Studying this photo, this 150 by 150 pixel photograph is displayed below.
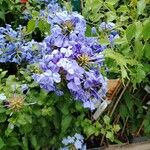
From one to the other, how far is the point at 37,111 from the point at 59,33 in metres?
0.30

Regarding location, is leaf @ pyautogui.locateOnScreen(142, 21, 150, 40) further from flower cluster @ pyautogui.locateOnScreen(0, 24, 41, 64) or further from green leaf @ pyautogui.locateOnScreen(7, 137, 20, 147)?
green leaf @ pyautogui.locateOnScreen(7, 137, 20, 147)

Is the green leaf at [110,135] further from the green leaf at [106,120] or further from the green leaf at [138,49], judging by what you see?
the green leaf at [138,49]

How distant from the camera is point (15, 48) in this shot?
2.02m

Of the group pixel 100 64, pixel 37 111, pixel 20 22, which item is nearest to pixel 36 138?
pixel 37 111

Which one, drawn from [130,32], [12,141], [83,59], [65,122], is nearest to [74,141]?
[65,122]

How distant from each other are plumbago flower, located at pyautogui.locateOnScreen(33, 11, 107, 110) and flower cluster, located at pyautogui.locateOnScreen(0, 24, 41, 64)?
275 mm

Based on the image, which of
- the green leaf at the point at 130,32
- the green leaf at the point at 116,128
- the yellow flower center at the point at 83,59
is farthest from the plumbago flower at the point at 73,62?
the green leaf at the point at 116,128

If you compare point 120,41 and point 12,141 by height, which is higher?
point 120,41

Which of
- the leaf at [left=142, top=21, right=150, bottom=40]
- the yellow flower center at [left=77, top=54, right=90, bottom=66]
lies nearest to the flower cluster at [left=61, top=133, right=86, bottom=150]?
the yellow flower center at [left=77, top=54, right=90, bottom=66]

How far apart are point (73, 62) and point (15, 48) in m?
0.48

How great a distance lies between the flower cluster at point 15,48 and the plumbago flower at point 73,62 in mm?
275

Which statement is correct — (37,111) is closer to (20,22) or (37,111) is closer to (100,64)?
(100,64)

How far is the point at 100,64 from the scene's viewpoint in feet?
5.59

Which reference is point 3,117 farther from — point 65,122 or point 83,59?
point 83,59
